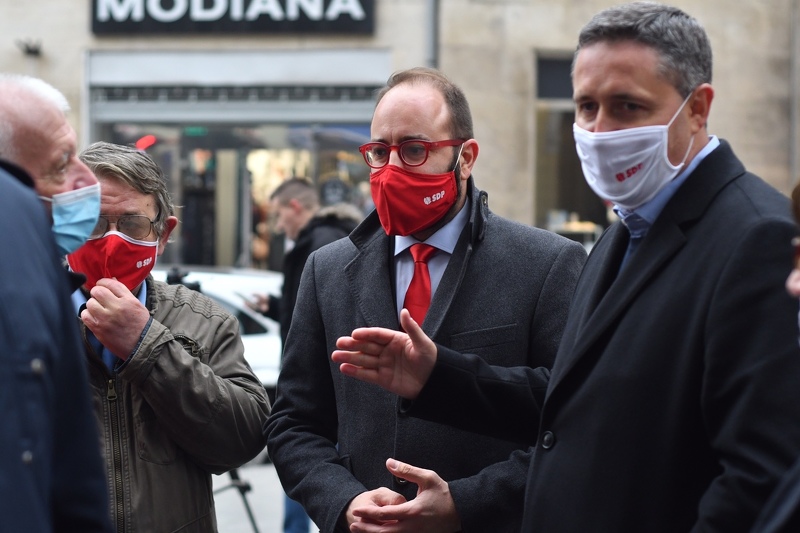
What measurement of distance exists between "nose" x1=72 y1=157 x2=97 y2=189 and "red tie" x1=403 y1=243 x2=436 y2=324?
1054mm

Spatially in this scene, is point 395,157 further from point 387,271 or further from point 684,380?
point 684,380

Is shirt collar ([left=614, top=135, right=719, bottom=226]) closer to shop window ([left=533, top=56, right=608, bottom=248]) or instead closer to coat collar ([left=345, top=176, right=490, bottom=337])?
coat collar ([left=345, top=176, right=490, bottom=337])

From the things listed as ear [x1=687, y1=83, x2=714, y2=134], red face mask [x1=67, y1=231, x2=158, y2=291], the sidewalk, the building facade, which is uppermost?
the building facade

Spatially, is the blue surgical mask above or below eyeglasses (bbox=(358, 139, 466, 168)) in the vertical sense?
below

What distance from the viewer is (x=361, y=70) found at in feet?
49.1

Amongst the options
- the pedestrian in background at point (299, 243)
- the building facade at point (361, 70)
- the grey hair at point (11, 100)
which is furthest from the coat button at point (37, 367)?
the building facade at point (361, 70)

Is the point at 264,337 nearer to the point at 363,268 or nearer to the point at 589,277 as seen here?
the point at 363,268

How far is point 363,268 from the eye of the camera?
3.46m

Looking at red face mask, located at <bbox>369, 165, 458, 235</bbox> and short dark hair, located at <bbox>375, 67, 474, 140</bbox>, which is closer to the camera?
red face mask, located at <bbox>369, 165, 458, 235</bbox>

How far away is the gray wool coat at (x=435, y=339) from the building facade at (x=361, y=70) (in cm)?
1120

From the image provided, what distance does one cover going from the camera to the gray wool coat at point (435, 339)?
10.5 feet

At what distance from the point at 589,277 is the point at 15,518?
4.84ft

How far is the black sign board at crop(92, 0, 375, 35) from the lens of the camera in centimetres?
1482

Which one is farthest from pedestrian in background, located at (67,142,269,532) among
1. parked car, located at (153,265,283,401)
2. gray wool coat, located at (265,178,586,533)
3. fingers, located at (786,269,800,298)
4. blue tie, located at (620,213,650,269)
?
parked car, located at (153,265,283,401)
